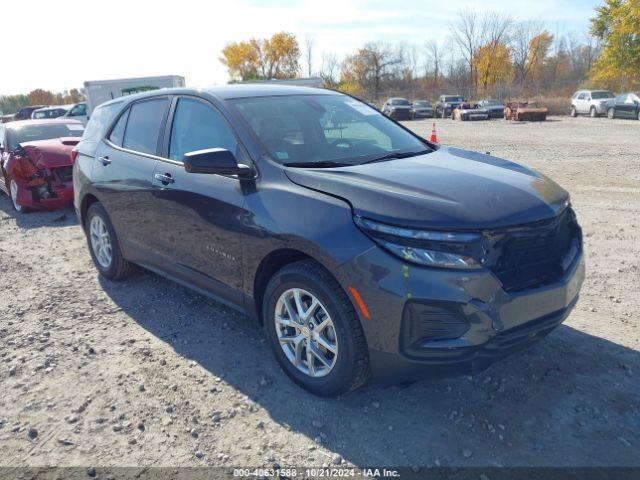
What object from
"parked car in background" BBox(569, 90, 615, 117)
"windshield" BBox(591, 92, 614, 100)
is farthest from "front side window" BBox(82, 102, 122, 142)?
"windshield" BBox(591, 92, 614, 100)

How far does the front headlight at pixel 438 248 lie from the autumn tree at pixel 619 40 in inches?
1758

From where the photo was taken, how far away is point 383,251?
266 centimetres

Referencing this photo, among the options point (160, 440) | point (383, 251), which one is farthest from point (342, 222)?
point (160, 440)

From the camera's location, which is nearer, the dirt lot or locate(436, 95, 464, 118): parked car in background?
the dirt lot

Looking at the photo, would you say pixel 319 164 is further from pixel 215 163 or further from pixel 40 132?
pixel 40 132

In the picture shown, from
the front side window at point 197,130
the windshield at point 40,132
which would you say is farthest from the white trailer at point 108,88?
the front side window at point 197,130

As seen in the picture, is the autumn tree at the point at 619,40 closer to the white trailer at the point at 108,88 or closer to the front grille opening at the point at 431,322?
the white trailer at the point at 108,88

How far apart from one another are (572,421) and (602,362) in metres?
0.74

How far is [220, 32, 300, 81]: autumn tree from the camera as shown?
83000 millimetres

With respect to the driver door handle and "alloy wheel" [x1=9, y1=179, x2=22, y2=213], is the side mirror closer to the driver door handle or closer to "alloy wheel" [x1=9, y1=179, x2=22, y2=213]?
the driver door handle

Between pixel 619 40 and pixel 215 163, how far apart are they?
151ft

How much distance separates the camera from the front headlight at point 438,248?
262 centimetres

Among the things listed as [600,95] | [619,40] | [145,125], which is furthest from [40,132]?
[619,40]

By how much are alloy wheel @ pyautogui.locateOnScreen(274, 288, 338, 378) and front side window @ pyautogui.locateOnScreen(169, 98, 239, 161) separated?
3.58 feet
